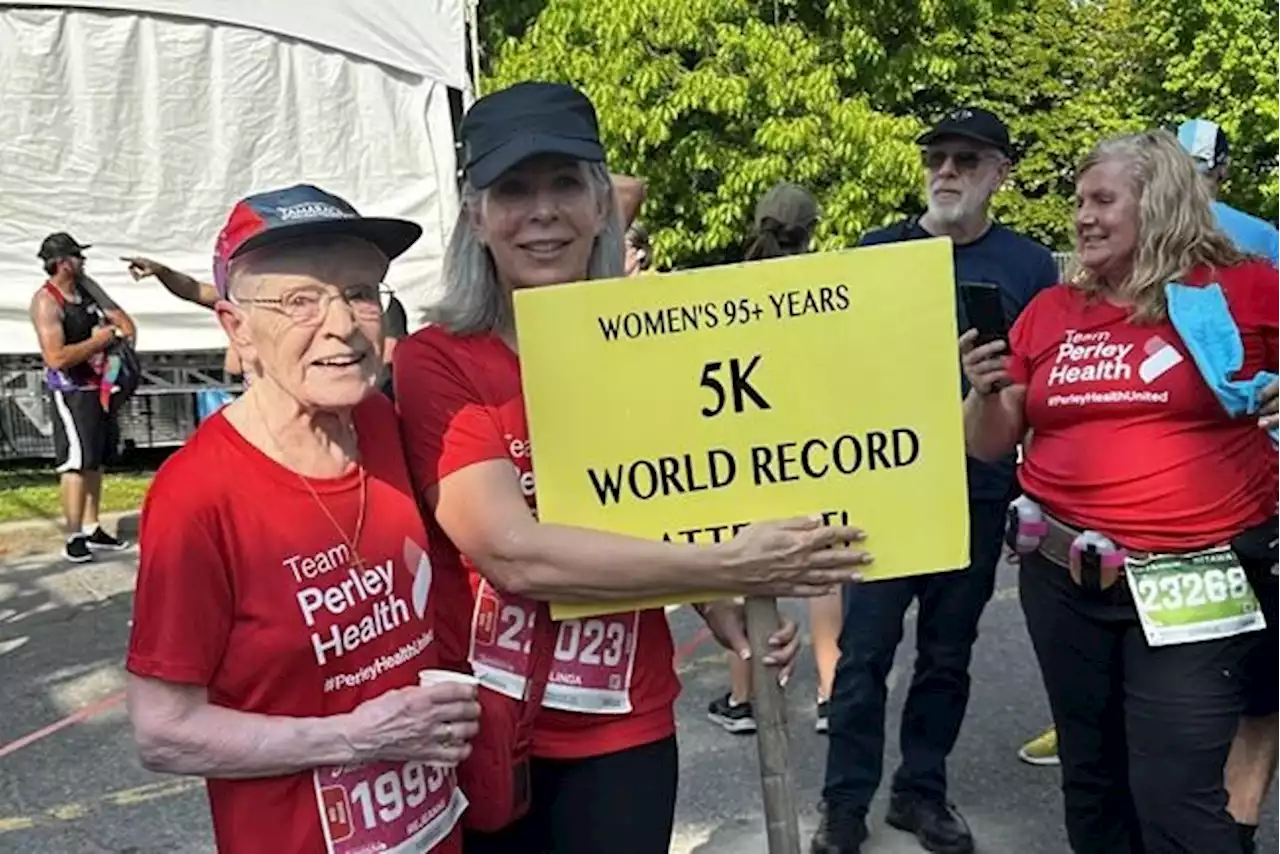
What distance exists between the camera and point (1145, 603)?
288 centimetres

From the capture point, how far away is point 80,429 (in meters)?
8.12

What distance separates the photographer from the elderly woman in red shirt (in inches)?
113

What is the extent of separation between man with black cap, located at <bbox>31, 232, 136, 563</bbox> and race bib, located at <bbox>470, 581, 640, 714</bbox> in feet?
21.9

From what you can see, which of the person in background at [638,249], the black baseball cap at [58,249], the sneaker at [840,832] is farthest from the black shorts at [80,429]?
the sneaker at [840,832]

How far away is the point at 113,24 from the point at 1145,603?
10.2 metres

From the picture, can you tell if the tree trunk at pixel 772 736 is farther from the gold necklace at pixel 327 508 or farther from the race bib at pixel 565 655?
the gold necklace at pixel 327 508

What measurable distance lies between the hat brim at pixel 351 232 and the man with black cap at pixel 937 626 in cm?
220

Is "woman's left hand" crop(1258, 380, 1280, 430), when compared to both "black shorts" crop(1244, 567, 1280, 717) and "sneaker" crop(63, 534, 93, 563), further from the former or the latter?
"sneaker" crop(63, 534, 93, 563)

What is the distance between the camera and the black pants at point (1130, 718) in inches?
113

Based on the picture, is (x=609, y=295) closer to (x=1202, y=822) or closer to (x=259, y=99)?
(x=1202, y=822)

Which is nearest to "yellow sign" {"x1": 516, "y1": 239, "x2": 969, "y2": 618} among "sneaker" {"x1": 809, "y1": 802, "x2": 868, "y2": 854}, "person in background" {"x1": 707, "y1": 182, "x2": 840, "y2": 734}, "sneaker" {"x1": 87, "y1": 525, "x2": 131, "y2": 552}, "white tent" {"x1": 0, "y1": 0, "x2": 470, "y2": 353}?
"sneaker" {"x1": 809, "y1": 802, "x2": 868, "y2": 854}

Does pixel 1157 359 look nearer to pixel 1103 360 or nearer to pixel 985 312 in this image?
pixel 1103 360

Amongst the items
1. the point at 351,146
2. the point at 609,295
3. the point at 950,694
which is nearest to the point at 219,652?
the point at 609,295

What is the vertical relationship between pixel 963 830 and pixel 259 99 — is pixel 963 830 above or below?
below
